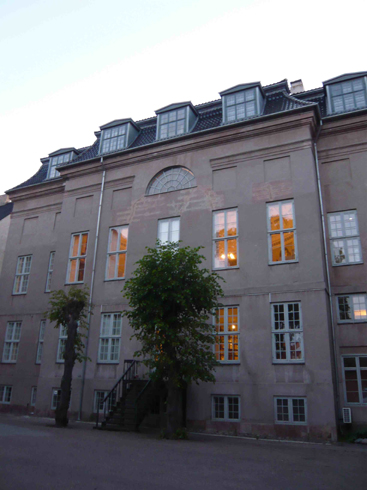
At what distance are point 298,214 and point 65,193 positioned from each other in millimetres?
13693

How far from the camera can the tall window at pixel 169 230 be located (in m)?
20.1

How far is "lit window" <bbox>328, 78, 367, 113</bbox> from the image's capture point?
760 inches

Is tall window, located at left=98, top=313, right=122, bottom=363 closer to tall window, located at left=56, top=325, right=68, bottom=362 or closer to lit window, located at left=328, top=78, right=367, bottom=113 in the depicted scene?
tall window, located at left=56, top=325, right=68, bottom=362

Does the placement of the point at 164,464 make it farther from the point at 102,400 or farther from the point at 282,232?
the point at 282,232

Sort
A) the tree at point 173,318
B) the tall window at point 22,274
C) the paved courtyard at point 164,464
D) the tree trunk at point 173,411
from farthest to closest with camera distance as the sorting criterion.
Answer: the tall window at point 22,274
the tree at point 173,318
the tree trunk at point 173,411
the paved courtyard at point 164,464

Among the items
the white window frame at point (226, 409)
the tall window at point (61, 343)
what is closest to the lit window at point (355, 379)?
the white window frame at point (226, 409)

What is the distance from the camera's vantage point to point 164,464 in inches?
350

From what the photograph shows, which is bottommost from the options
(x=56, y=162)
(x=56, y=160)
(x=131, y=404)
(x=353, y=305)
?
(x=131, y=404)

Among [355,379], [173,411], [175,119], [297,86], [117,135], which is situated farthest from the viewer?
[117,135]

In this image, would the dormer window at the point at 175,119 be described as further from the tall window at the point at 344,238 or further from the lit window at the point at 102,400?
the lit window at the point at 102,400

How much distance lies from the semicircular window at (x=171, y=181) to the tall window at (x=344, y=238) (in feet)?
22.7

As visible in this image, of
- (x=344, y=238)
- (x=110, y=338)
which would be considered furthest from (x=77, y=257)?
(x=344, y=238)

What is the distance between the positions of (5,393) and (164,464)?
17.6 meters

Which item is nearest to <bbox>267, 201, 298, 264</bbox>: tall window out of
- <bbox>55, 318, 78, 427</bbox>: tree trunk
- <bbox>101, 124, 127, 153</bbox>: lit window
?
<bbox>55, 318, 78, 427</bbox>: tree trunk
